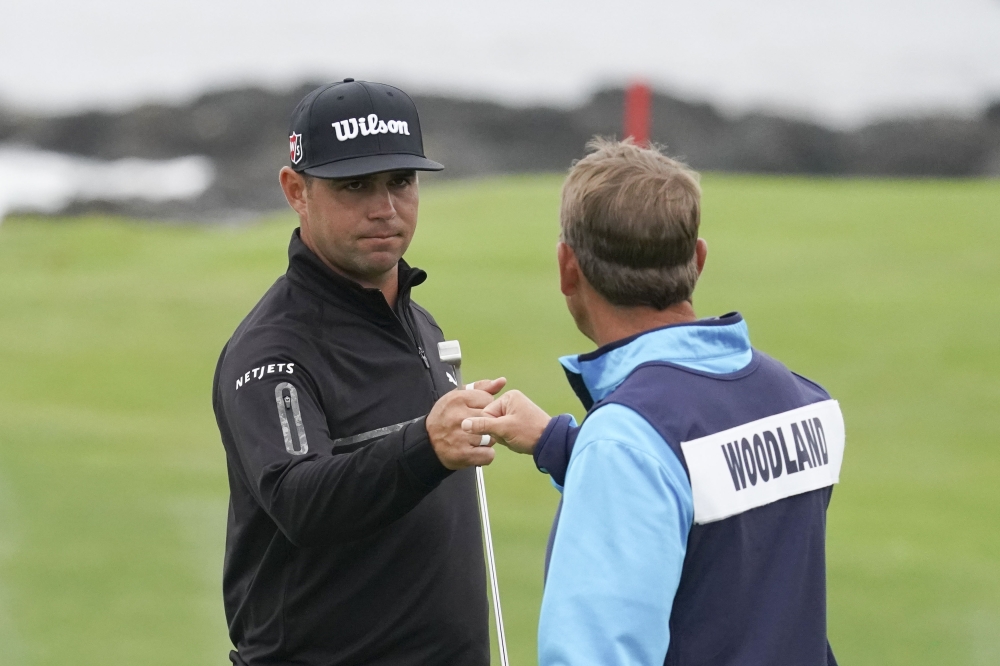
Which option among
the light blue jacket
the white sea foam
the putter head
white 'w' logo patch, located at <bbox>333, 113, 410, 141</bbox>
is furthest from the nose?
the white sea foam

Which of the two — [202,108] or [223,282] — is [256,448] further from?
[202,108]

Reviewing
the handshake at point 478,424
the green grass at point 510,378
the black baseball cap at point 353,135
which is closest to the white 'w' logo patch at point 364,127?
the black baseball cap at point 353,135

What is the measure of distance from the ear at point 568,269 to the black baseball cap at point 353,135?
560 millimetres

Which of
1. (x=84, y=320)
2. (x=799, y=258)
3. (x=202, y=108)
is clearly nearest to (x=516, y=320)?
(x=799, y=258)

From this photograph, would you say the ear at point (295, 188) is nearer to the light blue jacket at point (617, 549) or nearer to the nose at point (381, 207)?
the nose at point (381, 207)

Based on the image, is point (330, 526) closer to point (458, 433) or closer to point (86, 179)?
point (458, 433)

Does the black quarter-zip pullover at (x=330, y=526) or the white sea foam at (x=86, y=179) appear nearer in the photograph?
the black quarter-zip pullover at (x=330, y=526)

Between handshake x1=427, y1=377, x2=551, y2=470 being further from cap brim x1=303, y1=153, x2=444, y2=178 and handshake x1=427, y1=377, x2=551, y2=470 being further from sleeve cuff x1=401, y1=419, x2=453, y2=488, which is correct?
cap brim x1=303, y1=153, x2=444, y2=178

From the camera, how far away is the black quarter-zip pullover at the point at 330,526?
2154mm

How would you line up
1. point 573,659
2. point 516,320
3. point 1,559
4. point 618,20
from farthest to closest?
point 618,20 → point 516,320 → point 1,559 → point 573,659

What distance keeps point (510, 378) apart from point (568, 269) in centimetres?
810

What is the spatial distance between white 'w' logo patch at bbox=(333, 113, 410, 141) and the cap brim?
4 cm

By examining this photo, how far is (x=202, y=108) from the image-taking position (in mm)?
16438

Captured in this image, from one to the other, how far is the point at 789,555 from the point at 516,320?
971 centimetres
